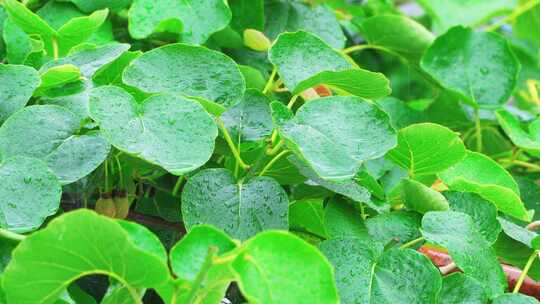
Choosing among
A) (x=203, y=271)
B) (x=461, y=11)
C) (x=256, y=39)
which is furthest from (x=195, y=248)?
(x=461, y=11)

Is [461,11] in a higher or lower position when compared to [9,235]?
lower

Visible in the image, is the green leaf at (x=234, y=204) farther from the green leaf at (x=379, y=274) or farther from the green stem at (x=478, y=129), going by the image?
the green stem at (x=478, y=129)

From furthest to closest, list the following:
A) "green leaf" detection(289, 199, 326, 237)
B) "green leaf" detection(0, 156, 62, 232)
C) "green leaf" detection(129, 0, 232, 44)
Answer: "green leaf" detection(129, 0, 232, 44)
"green leaf" detection(289, 199, 326, 237)
"green leaf" detection(0, 156, 62, 232)

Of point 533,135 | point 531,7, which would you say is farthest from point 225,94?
point 531,7

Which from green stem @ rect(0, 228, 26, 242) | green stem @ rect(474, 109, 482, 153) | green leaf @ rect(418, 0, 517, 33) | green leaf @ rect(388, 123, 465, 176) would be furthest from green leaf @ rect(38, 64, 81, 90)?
green leaf @ rect(418, 0, 517, 33)

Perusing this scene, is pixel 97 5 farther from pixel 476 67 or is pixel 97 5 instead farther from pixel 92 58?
pixel 476 67

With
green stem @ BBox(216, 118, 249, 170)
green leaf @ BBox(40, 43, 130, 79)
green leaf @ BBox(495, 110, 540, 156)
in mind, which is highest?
green leaf @ BBox(40, 43, 130, 79)

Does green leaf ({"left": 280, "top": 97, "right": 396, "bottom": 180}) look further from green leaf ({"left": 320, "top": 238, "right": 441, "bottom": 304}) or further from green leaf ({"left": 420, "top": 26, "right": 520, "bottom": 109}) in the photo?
green leaf ({"left": 420, "top": 26, "right": 520, "bottom": 109})
